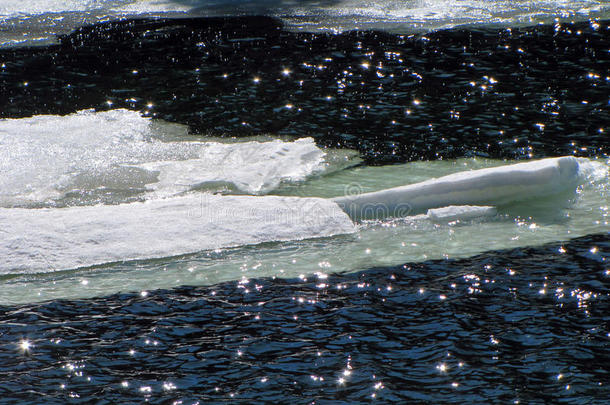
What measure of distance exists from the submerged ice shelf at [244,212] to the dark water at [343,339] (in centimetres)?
29

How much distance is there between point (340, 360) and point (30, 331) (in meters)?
1.90

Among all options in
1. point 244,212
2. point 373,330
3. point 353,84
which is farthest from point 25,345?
point 353,84

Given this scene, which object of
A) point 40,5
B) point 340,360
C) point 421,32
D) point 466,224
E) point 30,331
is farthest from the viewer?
point 40,5

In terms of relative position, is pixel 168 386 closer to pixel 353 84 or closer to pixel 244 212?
pixel 244 212

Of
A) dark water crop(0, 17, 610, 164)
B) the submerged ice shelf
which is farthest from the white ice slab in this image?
dark water crop(0, 17, 610, 164)

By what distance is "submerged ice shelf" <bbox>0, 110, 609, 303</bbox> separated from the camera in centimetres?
580

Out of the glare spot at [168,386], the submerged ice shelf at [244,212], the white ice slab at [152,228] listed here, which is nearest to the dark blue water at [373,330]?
the glare spot at [168,386]

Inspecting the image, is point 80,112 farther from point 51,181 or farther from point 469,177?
point 469,177

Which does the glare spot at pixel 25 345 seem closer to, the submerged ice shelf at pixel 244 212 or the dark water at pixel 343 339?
the dark water at pixel 343 339

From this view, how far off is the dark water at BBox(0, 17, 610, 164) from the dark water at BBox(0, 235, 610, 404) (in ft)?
9.77

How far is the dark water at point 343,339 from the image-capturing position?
14.1 ft

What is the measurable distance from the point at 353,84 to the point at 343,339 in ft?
20.3

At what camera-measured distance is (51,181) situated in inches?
293

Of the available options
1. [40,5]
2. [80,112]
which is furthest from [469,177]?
[40,5]
